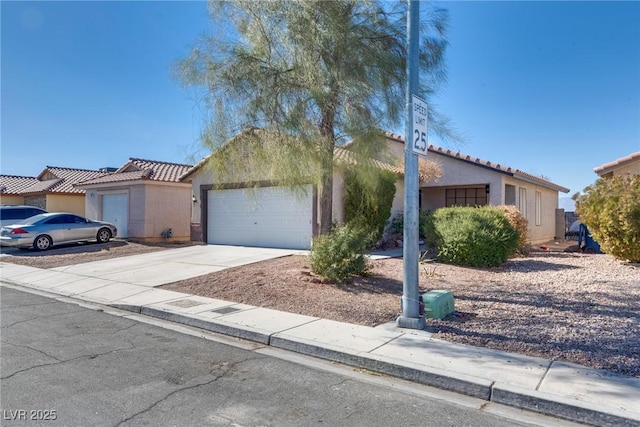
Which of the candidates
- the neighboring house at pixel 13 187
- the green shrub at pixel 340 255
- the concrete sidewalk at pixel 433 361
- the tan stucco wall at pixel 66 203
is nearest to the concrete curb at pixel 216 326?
the concrete sidewalk at pixel 433 361

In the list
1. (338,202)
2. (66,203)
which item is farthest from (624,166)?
(66,203)

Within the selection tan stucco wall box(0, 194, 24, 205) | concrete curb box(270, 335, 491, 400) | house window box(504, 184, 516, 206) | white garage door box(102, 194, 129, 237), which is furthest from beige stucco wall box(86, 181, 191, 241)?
concrete curb box(270, 335, 491, 400)

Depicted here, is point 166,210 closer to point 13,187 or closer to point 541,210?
point 13,187

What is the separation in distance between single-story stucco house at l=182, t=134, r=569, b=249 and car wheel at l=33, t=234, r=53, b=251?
18.5 ft

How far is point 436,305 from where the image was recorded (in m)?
7.00

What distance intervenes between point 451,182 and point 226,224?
31.0 ft

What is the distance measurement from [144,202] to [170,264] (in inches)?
314

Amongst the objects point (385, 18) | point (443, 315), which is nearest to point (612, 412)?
point (443, 315)

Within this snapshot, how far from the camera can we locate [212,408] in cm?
427

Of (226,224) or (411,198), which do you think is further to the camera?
(226,224)

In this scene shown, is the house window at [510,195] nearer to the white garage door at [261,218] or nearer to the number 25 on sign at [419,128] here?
the white garage door at [261,218]

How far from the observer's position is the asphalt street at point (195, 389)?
407 centimetres

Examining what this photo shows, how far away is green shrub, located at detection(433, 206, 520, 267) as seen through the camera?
11.7 meters

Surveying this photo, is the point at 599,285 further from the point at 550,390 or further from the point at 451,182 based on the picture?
the point at 451,182
